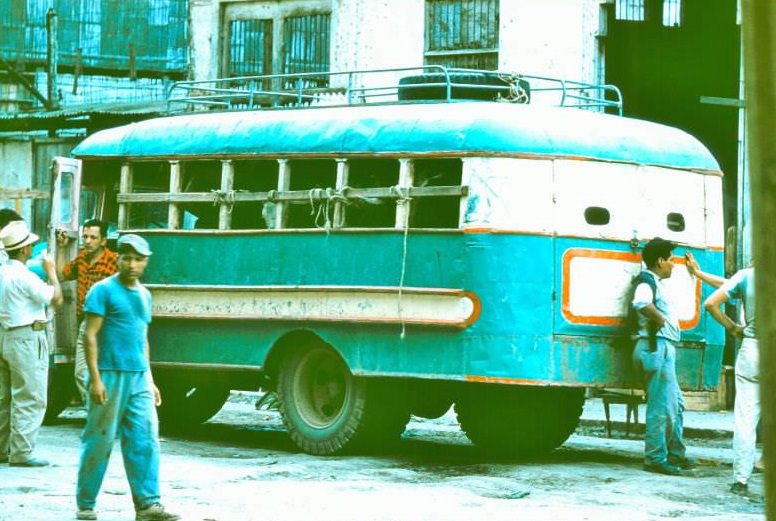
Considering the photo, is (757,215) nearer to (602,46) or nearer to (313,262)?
(313,262)

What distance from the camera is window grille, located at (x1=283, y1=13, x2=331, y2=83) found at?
21.3 meters

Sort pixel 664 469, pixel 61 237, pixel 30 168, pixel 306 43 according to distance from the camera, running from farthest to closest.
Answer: pixel 30 168 < pixel 306 43 < pixel 61 237 < pixel 664 469

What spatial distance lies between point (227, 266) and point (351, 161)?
4.85 feet

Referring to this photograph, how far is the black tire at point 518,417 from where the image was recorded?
40.9 feet

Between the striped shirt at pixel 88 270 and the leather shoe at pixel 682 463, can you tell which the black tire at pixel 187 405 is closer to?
the striped shirt at pixel 88 270

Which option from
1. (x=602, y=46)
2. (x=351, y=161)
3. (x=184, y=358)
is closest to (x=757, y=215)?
(x=351, y=161)

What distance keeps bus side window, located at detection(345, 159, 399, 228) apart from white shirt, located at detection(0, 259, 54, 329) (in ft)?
8.56

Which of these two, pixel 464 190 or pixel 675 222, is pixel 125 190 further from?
pixel 675 222

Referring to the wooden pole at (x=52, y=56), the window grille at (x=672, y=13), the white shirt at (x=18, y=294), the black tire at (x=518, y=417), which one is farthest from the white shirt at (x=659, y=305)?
the wooden pole at (x=52, y=56)

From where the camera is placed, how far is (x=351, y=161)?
12.3 m

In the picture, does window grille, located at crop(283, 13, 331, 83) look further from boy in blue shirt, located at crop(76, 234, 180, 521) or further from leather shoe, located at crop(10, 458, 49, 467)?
boy in blue shirt, located at crop(76, 234, 180, 521)

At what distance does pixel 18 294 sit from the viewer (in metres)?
10.7

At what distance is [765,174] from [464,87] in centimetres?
1025

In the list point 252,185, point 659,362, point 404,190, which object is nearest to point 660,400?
point 659,362
